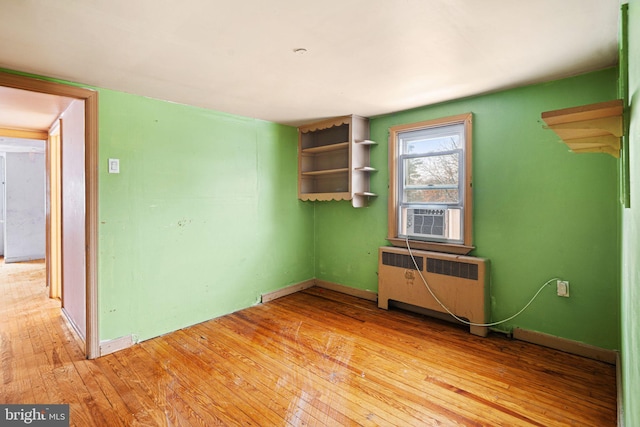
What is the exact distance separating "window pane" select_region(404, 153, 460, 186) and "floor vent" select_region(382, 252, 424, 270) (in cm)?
84

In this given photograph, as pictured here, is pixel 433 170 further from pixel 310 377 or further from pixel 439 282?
pixel 310 377

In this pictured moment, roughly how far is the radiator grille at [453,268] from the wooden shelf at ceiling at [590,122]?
6.01 feet

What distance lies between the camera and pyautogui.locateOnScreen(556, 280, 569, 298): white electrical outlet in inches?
107

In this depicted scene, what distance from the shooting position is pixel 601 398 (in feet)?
6.88

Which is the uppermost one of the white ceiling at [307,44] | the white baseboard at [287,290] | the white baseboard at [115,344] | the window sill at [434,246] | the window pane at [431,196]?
the white ceiling at [307,44]

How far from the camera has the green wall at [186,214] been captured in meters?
2.84

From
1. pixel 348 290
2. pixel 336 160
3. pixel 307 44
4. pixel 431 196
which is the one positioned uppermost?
pixel 307 44

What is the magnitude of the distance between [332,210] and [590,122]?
3369 mm

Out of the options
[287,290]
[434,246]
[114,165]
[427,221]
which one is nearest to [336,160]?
[427,221]

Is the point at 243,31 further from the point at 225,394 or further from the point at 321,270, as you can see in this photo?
the point at 321,270

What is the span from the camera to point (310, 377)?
238cm

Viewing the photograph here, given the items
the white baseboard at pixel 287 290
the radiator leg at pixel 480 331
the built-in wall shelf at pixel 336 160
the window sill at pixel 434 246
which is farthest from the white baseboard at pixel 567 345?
the white baseboard at pixel 287 290

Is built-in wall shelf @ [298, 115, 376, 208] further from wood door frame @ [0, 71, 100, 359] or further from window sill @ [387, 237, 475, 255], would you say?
wood door frame @ [0, 71, 100, 359]

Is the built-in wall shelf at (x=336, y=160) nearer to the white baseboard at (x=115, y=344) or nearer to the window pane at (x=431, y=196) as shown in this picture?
the window pane at (x=431, y=196)
